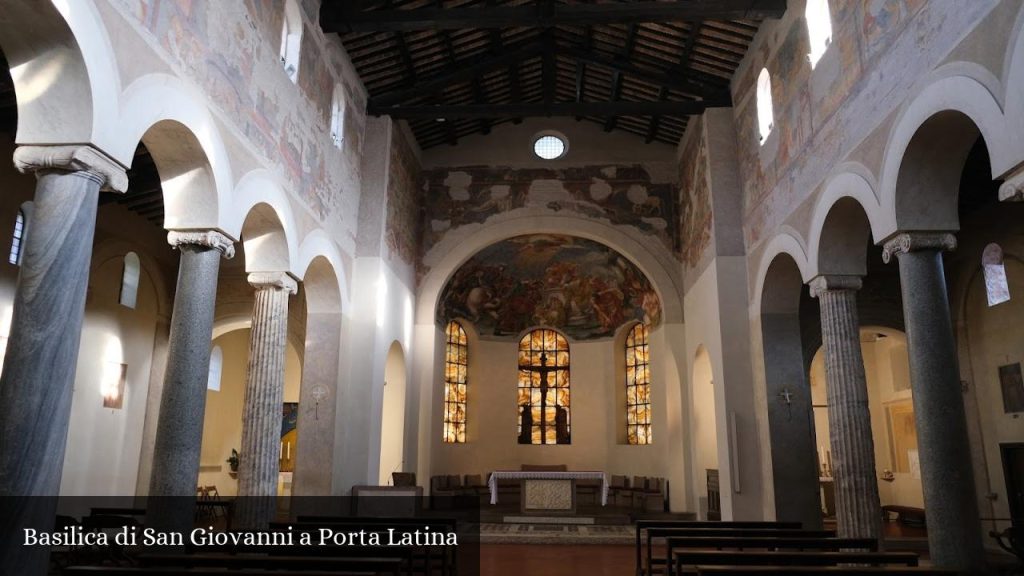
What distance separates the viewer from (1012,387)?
470 inches

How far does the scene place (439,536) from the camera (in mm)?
7391

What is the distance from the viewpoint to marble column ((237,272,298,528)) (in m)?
9.12

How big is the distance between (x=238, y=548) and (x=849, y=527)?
23.1 feet

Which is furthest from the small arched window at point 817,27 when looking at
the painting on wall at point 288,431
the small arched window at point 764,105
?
the painting on wall at point 288,431

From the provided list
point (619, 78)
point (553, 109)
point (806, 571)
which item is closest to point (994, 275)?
point (619, 78)

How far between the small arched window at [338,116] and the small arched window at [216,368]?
9270 millimetres

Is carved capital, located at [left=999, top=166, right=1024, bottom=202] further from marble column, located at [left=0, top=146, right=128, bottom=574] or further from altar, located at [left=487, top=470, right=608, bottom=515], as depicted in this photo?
altar, located at [left=487, top=470, right=608, bottom=515]

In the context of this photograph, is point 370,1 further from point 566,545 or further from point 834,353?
point 566,545

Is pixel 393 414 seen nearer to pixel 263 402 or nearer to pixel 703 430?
pixel 263 402

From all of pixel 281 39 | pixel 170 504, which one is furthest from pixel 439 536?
pixel 281 39

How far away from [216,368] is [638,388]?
37.6 feet

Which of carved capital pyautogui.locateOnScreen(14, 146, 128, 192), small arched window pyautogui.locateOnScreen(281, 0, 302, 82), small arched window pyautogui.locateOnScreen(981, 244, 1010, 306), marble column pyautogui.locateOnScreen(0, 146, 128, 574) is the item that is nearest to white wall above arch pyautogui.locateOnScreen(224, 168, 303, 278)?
small arched window pyautogui.locateOnScreen(281, 0, 302, 82)

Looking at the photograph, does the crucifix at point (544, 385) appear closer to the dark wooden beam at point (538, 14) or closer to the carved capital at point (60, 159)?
the dark wooden beam at point (538, 14)

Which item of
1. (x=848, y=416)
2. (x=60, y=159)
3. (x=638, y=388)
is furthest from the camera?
(x=638, y=388)
